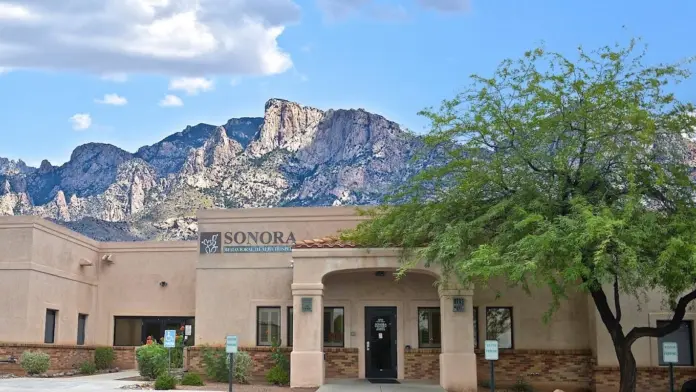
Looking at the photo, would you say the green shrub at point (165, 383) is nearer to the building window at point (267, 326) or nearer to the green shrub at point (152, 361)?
the green shrub at point (152, 361)

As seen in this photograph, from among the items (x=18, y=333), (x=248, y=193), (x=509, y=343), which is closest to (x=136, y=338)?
(x=18, y=333)

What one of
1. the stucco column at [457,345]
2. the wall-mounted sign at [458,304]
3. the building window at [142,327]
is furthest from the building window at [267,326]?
the building window at [142,327]

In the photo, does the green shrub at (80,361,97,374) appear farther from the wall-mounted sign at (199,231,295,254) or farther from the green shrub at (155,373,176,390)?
the green shrub at (155,373,176,390)

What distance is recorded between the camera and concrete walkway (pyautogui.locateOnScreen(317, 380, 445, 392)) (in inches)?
874

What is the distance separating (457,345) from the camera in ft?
75.6

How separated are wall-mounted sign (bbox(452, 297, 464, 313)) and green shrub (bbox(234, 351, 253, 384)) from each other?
21.6 ft

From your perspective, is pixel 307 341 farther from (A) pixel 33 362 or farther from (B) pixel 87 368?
(B) pixel 87 368

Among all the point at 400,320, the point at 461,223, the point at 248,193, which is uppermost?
the point at 248,193

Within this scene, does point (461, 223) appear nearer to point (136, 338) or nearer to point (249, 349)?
point (249, 349)

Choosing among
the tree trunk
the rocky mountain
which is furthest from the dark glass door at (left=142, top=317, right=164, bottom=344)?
the rocky mountain

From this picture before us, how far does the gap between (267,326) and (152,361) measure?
165 inches

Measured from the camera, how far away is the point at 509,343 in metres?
25.5

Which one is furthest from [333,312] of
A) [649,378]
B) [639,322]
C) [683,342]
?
[683,342]

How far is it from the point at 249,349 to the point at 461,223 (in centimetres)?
974
